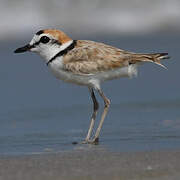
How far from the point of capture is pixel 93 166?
6215 millimetres

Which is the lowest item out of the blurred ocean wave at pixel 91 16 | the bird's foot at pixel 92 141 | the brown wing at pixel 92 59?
the blurred ocean wave at pixel 91 16

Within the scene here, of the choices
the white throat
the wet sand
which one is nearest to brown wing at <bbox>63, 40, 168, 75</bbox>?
the white throat

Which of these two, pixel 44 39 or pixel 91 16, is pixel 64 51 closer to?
pixel 44 39

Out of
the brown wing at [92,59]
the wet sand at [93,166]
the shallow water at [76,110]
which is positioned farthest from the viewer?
the brown wing at [92,59]

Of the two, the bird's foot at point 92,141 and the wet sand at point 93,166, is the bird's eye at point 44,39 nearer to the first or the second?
the bird's foot at point 92,141

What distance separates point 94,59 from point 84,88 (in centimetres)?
356

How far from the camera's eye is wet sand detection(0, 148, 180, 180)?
585 cm

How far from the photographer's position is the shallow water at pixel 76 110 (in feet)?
25.3

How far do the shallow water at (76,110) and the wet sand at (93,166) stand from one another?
17.0 inches

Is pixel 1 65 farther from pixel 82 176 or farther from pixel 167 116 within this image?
pixel 82 176

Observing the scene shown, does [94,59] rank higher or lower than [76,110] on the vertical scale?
higher

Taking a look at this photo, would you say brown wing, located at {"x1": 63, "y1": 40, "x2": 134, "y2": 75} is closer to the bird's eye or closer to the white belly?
the white belly

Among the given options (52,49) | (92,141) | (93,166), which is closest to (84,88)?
(52,49)

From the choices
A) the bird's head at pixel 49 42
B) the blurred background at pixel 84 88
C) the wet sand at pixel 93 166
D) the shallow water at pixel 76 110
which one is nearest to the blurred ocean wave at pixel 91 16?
the blurred background at pixel 84 88
